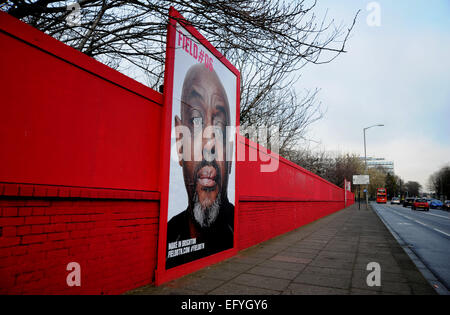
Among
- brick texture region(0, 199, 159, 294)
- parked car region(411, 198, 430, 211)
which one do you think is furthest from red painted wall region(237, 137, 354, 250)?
parked car region(411, 198, 430, 211)

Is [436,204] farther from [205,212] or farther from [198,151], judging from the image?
[198,151]

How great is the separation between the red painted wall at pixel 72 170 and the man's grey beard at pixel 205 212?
1023 millimetres

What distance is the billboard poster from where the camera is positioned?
4.46 metres

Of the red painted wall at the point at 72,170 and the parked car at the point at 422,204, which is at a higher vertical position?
the red painted wall at the point at 72,170

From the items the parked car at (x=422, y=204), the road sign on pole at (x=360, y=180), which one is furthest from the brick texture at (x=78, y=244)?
the road sign on pole at (x=360, y=180)

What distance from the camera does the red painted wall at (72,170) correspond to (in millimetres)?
2518

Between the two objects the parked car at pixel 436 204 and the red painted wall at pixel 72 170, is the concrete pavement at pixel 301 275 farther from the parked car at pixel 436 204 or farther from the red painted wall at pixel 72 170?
the parked car at pixel 436 204

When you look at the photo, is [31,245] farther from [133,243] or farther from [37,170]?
[133,243]

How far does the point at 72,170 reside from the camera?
305 centimetres

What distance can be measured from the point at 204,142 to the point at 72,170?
268 centimetres

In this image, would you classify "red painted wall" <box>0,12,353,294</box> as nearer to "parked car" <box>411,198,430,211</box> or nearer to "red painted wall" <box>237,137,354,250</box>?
"red painted wall" <box>237,137,354,250</box>

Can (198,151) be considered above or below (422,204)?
above

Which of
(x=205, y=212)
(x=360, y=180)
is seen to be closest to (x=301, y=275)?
(x=205, y=212)
